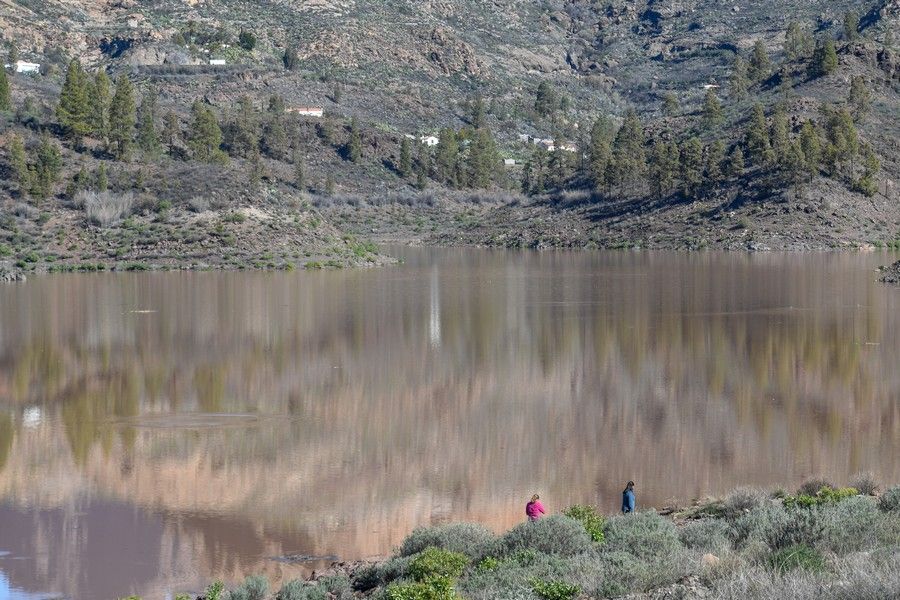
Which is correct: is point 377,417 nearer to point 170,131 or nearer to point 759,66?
point 170,131

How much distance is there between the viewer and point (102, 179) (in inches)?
3371

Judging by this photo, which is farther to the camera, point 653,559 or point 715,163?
point 715,163

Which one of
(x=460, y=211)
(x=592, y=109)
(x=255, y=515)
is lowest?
(x=255, y=515)

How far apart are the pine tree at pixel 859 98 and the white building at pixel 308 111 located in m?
54.7

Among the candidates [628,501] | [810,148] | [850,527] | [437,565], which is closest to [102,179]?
[810,148]

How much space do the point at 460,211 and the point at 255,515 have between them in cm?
10645

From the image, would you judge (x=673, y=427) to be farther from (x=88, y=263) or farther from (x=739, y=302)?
(x=88, y=263)

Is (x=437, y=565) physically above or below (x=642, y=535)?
below

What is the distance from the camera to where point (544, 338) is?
42250mm

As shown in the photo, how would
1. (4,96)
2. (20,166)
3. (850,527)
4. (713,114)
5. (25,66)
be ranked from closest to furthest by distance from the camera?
(850,527) < (20,166) < (4,96) < (713,114) < (25,66)

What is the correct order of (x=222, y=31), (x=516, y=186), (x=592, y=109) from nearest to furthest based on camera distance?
(x=516, y=186) < (x=222, y=31) < (x=592, y=109)

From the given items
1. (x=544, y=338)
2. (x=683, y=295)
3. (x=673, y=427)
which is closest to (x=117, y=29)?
(x=683, y=295)

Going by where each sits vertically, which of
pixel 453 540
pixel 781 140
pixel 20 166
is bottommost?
pixel 453 540

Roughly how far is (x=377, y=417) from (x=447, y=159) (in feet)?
338
